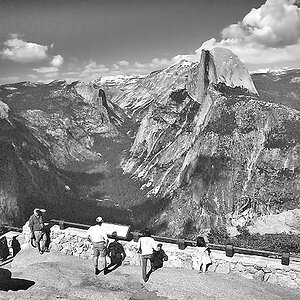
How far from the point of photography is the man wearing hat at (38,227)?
17297 mm

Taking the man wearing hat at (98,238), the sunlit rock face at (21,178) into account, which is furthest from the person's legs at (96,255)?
the sunlit rock face at (21,178)

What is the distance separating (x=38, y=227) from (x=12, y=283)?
314 cm

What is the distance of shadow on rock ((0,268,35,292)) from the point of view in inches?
565

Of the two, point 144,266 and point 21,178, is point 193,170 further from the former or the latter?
point 144,266

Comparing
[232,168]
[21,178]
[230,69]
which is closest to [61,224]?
[232,168]

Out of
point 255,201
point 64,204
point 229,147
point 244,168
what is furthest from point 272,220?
point 64,204

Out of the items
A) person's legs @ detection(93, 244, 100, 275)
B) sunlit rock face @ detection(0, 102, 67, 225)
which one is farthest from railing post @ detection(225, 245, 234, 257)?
sunlit rock face @ detection(0, 102, 67, 225)

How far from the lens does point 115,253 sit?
16.9 m

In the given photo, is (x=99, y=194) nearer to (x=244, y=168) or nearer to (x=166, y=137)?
(x=166, y=137)

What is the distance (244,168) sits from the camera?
10025cm

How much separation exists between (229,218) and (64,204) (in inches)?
2589

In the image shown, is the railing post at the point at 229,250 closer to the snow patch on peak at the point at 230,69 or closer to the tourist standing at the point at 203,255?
the tourist standing at the point at 203,255

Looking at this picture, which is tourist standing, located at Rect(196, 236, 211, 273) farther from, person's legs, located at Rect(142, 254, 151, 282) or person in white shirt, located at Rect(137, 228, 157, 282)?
person's legs, located at Rect(142, 254, 151, 282)

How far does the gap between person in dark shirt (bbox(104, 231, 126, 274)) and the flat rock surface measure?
0.41m
